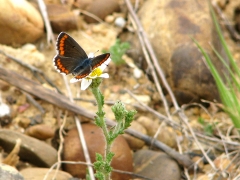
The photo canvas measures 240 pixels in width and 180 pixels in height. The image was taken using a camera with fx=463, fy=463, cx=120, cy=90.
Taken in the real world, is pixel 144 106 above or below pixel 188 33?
below

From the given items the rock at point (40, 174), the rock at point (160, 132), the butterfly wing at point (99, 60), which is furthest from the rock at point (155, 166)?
the butterfly wing at point (99, 60)

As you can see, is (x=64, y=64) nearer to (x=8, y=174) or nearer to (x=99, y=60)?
(x=99, y=60)

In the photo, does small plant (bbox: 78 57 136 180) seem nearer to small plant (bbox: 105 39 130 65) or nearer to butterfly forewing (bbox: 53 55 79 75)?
butterfly forewing (bbox: 53 55 79 75)

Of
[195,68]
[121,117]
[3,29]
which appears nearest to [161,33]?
[195,68]

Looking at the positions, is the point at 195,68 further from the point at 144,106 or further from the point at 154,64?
the point at 144,106

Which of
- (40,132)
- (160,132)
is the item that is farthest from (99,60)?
(160,132)

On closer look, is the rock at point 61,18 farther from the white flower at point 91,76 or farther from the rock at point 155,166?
the white flower at point 91,76
